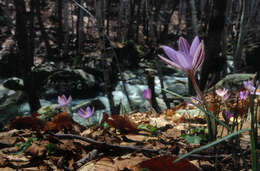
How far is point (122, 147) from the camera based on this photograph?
31.1 inches

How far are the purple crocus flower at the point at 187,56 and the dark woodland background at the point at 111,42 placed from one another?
2.13 ft

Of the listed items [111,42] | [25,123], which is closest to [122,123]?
[25,123]

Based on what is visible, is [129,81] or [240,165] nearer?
[240,165]

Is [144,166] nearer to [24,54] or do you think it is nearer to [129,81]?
[24,54]

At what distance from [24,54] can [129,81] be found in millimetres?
5572

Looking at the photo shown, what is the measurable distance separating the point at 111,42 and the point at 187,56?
1.15m

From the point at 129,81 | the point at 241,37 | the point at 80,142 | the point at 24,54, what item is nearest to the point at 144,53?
the point at 129,81

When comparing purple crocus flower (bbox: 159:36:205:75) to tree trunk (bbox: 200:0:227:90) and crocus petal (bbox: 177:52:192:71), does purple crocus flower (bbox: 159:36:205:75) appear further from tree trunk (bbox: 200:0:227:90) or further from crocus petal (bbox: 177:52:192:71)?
tree trunk (bbox: 200:0:227:90)

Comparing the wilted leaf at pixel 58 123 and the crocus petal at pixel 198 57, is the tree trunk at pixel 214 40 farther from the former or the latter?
the crocus petal at pixel 198 57

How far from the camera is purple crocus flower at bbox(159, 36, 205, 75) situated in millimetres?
601

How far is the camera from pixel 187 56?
0.62 m

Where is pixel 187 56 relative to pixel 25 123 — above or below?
above

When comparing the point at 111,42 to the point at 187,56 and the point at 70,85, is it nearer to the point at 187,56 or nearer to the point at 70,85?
the point at 187,56

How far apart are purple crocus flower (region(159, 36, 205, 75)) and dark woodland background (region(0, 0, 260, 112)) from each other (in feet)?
2.13
